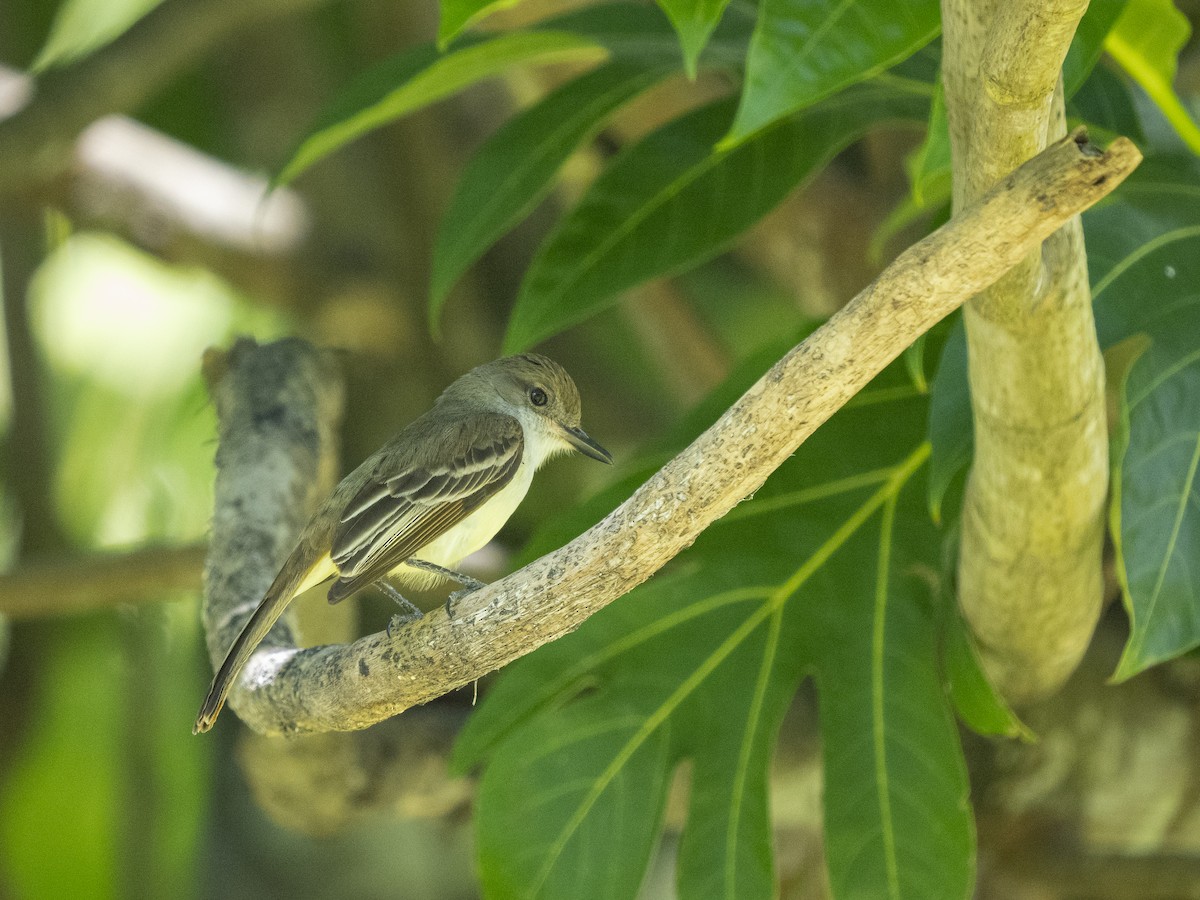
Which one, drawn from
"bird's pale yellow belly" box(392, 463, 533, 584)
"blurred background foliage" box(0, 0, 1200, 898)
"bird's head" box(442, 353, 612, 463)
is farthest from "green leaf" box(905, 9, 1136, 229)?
"blurred background foliage" box(0, 0, 1200, 898)

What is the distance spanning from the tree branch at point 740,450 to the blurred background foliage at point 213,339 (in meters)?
1.92

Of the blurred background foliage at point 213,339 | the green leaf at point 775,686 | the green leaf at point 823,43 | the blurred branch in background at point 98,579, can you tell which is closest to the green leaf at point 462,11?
the green leaf at point 823,43

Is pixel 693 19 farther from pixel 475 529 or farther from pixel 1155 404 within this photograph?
pixel 1155 404

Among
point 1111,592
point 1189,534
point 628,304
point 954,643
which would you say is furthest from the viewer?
point 628,304

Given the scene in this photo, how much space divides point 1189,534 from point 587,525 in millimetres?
867

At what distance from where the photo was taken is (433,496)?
4.79ft

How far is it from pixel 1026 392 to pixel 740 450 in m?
0.50

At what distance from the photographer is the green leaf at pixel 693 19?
48.9 inches

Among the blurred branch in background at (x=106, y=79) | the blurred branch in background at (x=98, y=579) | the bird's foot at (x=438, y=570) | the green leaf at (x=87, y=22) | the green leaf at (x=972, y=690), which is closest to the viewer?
the bird's foot at (x=438, y=570)

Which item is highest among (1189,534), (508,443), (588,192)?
(588,192)

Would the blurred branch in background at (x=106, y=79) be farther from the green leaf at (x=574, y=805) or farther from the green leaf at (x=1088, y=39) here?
the green leaf at (x=1088, y=39)

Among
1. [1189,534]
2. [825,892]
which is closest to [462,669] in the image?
[1189,534]

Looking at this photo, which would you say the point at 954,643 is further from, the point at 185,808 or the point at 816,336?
the point at 185,808

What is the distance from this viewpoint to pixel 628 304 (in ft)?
14.1
